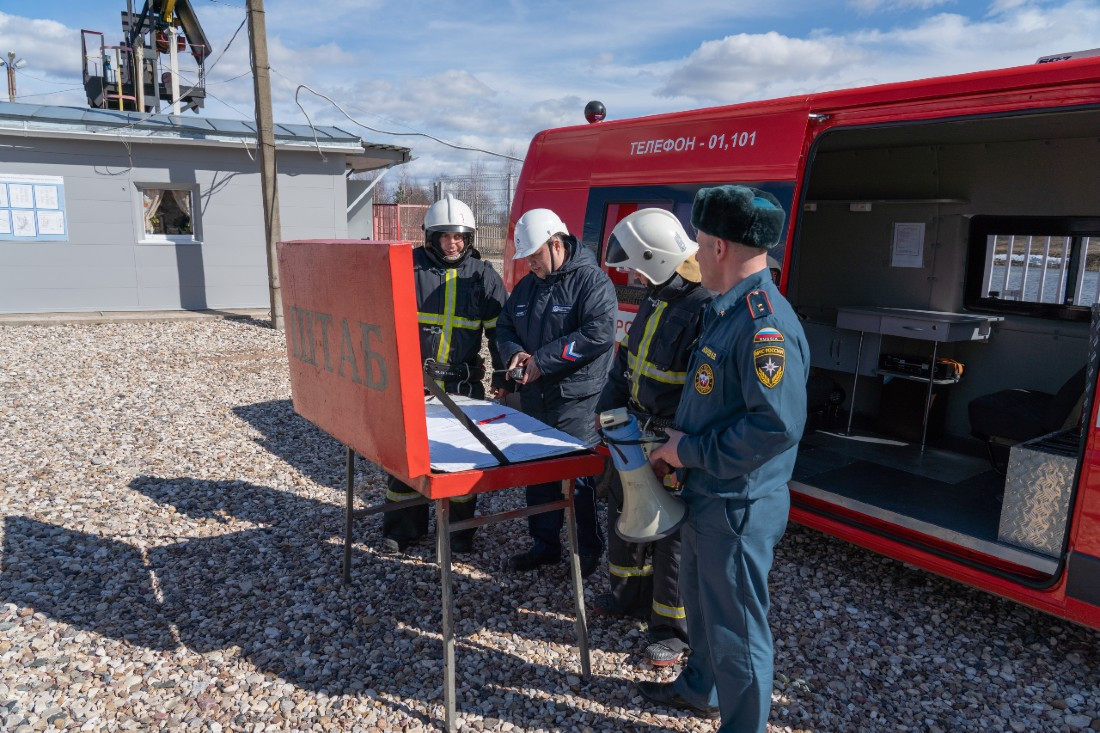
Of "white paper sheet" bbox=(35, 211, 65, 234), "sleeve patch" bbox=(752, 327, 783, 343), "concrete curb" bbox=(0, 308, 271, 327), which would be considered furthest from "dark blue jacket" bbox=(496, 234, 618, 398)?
"white paper sheet" bbox=(35, 211, 65, 234)

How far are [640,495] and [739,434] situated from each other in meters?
0.49

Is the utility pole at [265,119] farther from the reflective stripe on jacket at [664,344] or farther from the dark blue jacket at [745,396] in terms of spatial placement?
the dark blue jacket at [745,396]

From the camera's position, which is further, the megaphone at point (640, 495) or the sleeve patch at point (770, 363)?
the megaphone at point (640, 495)

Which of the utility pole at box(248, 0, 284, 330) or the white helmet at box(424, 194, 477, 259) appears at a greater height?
the utility pole at box(248, 0, 284, 330)

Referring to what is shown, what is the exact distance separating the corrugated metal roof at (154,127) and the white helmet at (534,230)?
10.3 m

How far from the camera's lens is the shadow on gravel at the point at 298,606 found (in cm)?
311

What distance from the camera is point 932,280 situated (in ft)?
19.6

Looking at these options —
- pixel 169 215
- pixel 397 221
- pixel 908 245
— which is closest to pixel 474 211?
pixel 397 221

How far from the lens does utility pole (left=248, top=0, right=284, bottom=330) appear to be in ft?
31.4

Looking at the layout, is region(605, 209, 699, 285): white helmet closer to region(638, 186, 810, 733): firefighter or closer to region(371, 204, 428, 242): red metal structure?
region(638, 186, 810, 733): firefighter

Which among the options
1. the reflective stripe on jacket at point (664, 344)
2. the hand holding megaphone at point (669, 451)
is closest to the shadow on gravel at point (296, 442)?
the reflective stripe on jacket at point (664, 344)

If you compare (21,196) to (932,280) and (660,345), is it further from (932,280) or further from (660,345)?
(932,280)

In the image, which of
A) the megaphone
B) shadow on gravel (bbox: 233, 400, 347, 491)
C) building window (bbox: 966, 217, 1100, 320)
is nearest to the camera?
the megaphone

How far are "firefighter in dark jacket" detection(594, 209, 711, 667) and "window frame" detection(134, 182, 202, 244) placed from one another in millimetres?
11690
